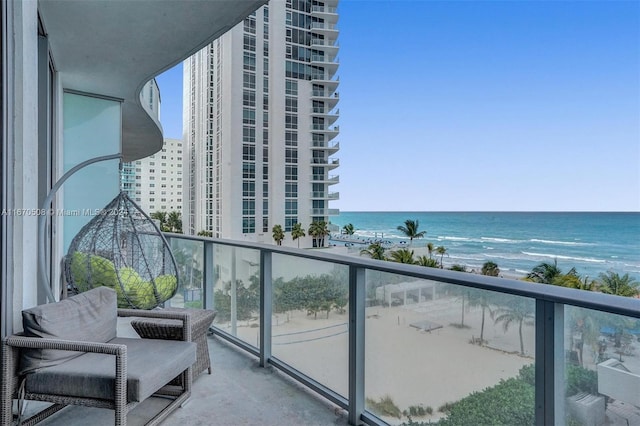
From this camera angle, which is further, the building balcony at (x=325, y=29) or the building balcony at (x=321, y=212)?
the building balcony at (x=325, y=29)

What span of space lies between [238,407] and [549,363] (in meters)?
1.78

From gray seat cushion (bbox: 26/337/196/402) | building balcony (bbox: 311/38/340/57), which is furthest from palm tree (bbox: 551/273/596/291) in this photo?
building balcony (bbox: 311/38/340/57)

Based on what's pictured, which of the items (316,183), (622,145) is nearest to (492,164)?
(622,145)

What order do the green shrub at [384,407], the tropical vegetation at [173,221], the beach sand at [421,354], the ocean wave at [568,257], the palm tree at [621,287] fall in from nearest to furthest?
the beach sand at [421,354] < the green shrub at [384,407] < the palm tree at [621,287] < the ocean wave at [568,257] < the tropical vegetation at [173,221]

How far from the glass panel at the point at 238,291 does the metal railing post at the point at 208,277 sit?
0.04 metres

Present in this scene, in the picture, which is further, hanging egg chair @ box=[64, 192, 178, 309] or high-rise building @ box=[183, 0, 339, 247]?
high-rise building @ box=[183, 0, 339, 247]

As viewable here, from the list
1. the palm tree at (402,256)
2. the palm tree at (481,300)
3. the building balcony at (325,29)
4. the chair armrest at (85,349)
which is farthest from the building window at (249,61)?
the palm tree at (481,300)

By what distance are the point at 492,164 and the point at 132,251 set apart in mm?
38093

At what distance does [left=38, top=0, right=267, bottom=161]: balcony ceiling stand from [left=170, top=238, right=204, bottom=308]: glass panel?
6.10ft

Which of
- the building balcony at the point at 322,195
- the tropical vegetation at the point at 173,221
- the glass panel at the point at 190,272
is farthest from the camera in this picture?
the tropical vegetation at the point at 173,221

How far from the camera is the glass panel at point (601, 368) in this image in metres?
1.22

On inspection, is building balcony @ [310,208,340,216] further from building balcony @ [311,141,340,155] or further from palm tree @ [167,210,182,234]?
palm tree @ [167,210,182,234]

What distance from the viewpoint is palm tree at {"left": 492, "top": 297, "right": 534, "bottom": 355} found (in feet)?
4.89

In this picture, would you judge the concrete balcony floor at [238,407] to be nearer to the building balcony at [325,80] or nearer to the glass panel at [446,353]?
the glass panel at [446,353]
